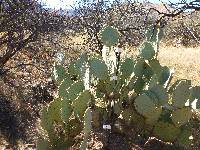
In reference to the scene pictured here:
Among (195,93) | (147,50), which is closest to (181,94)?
(195,93)

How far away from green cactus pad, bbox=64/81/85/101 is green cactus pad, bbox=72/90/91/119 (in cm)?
25

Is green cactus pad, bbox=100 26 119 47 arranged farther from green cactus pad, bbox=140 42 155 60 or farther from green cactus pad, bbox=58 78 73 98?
green cactus pad, bbox=58 78 73 98

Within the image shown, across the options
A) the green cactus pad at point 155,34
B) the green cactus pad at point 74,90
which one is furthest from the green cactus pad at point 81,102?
the green cactus pad at point 155,34

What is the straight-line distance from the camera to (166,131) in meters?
5.56

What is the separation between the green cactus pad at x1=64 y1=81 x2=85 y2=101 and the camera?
221 inches

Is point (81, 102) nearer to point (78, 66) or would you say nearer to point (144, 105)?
point (144, 105)

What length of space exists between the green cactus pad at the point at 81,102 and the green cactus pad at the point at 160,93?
74 cm

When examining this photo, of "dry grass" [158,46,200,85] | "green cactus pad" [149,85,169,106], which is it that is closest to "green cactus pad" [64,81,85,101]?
"green cactus pad" [149,85,169,106]

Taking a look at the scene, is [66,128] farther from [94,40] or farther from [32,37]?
[94,40]

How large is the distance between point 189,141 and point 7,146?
2.51 m

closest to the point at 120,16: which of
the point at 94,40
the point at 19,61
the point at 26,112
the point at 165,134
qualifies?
the point at 94,40

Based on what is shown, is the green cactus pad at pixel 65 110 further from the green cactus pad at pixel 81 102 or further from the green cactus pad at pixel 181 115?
the green cactus pad at pixel 181 115

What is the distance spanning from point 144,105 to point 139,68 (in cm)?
82

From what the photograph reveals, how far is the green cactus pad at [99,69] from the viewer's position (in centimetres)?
569
